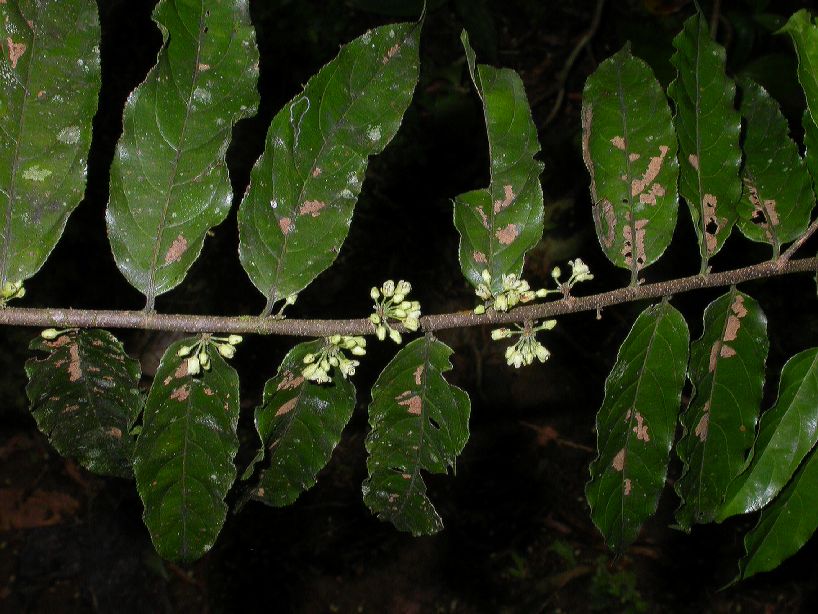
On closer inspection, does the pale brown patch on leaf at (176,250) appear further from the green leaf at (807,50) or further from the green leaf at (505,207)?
the green leaf at (807,50)

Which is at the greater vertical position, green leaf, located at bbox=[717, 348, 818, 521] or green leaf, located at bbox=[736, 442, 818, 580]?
green leaf, located at bbox=[717, 348, 818, 521]

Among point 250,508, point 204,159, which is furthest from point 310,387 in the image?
point 250,508

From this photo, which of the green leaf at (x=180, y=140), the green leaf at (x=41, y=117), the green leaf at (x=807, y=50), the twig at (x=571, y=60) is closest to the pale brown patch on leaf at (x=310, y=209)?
the green leaf at (x=180, y=140)

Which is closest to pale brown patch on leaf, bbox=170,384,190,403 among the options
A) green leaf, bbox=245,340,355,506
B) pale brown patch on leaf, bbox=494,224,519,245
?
green leaf, bbox=245,340,355,506

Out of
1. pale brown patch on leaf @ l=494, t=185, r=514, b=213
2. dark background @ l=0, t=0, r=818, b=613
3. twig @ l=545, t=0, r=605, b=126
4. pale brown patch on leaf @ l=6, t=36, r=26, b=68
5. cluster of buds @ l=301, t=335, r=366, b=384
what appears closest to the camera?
pale brown patch on leaf @ l=6, t=36, r=26, b=68

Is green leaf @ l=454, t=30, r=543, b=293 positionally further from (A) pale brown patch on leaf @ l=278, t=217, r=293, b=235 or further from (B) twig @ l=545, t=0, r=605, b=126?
(B) twig @ l=545, t=0, r=605, b=126

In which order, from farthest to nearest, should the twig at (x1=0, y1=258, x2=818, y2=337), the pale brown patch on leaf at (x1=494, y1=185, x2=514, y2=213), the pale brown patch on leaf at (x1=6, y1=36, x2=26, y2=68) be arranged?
1. the pale brown patch on leaf at (x1=494, y1=185, x2=514, y2=213)
2. the twig at (x1=0, y1=258, x2=818, y2=337)
3. the pale brown patch on leaf at (x1=6, y1=36, x2=26, y2=68)
